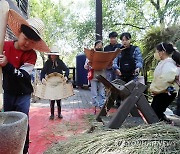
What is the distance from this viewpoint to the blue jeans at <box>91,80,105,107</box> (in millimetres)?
5844

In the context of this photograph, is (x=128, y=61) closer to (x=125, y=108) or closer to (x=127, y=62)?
(x=127, y=62)

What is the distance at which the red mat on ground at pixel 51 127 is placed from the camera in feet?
12.0

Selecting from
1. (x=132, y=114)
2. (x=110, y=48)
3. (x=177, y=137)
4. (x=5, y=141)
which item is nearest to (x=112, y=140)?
(x=177, y=137)

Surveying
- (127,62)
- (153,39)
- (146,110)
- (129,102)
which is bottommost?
(146,110)

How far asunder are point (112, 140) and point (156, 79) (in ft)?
5.36

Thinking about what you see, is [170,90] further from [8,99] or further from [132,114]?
[8,99]

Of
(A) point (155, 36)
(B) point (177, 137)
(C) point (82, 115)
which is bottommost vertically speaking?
(C) point (82, 115)

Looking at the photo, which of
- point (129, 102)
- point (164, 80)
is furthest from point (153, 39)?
point (129, 102)

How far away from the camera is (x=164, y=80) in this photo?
3807 millimetres

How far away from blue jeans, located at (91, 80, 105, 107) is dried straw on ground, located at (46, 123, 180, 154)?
9.53 feet

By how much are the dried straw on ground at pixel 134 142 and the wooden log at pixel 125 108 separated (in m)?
0.44

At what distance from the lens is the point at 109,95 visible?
4180 mm

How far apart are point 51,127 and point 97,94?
5.55 feet

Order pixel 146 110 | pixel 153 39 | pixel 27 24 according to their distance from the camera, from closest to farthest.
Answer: pixel 27 24 < pixel 146 110 < pixel 153 39
